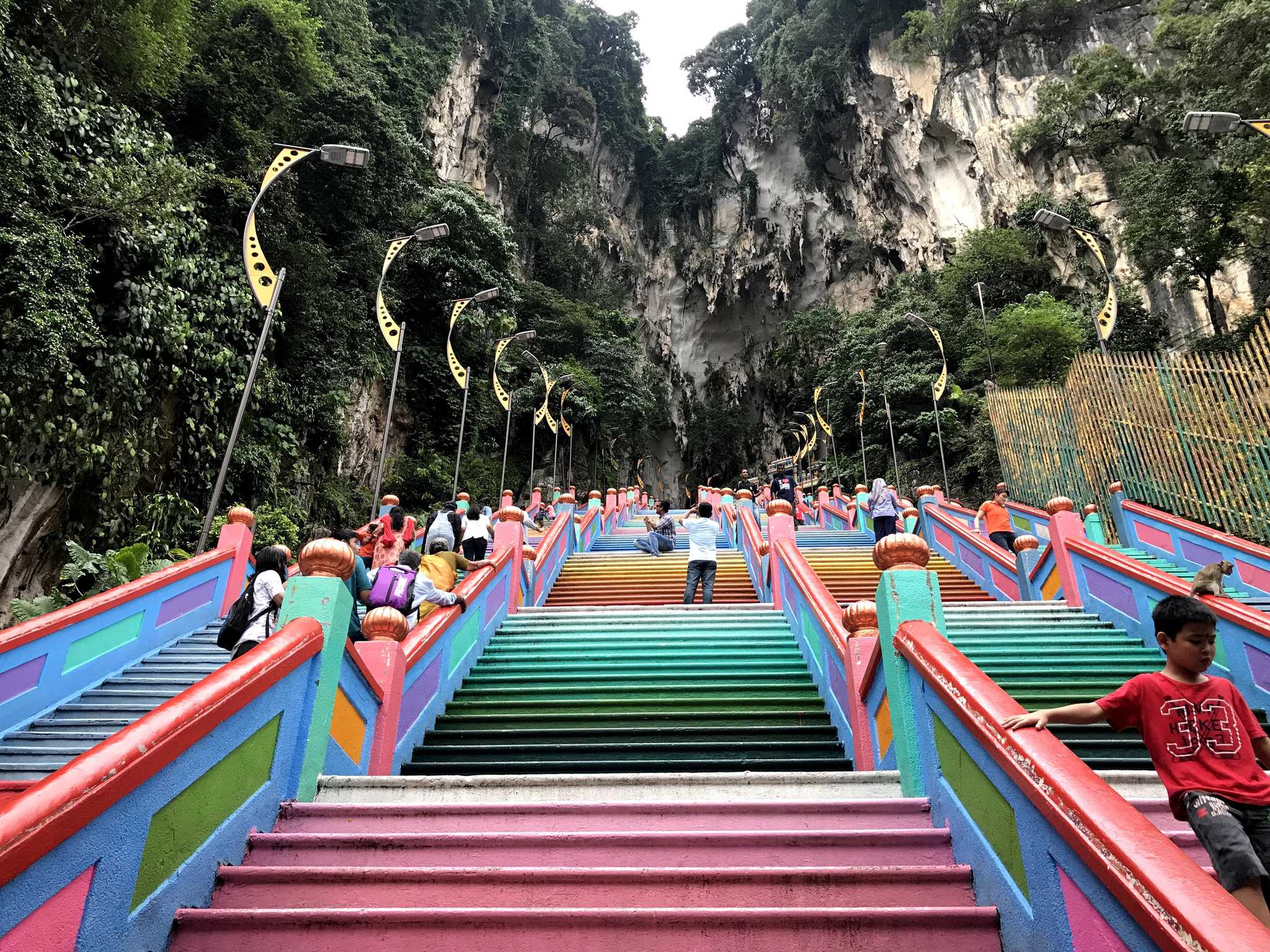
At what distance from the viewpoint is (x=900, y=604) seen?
3092 millimetres

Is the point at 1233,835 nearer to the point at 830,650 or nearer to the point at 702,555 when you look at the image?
the point at 830,650

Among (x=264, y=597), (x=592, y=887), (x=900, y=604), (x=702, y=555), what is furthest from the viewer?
(x=702, y=555)

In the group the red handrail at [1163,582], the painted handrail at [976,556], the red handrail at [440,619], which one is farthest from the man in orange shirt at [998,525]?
the red handrail at [440,619]

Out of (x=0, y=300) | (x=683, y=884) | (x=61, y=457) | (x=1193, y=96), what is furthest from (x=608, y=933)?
(x=1193, y=96)

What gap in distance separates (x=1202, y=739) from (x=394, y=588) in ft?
13.6

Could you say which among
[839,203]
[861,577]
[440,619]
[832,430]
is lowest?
[861,577]

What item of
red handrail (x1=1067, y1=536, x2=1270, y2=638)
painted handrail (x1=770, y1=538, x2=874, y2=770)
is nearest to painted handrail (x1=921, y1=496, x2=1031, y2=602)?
red handrail (x1=1067, y1=536, x2=1270, y2=638)

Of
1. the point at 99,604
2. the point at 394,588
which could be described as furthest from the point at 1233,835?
the point at 99,604

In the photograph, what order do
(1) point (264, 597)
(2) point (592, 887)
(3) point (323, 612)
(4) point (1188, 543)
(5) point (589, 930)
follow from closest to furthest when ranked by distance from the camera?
(5) point (589, 930) → (2) point (592, 887) → (3) point (323, 612) → (1) point (264, 597) → (4) point (1188, 543)

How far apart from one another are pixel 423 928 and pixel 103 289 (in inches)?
399

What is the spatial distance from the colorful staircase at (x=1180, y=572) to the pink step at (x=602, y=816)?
4.32 metres

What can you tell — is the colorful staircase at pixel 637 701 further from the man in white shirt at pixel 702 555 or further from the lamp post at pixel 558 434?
the lamp post at pixel 558 434

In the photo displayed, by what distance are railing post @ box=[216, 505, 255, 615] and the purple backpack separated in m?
3.06

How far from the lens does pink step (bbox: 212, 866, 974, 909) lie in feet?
6.79
